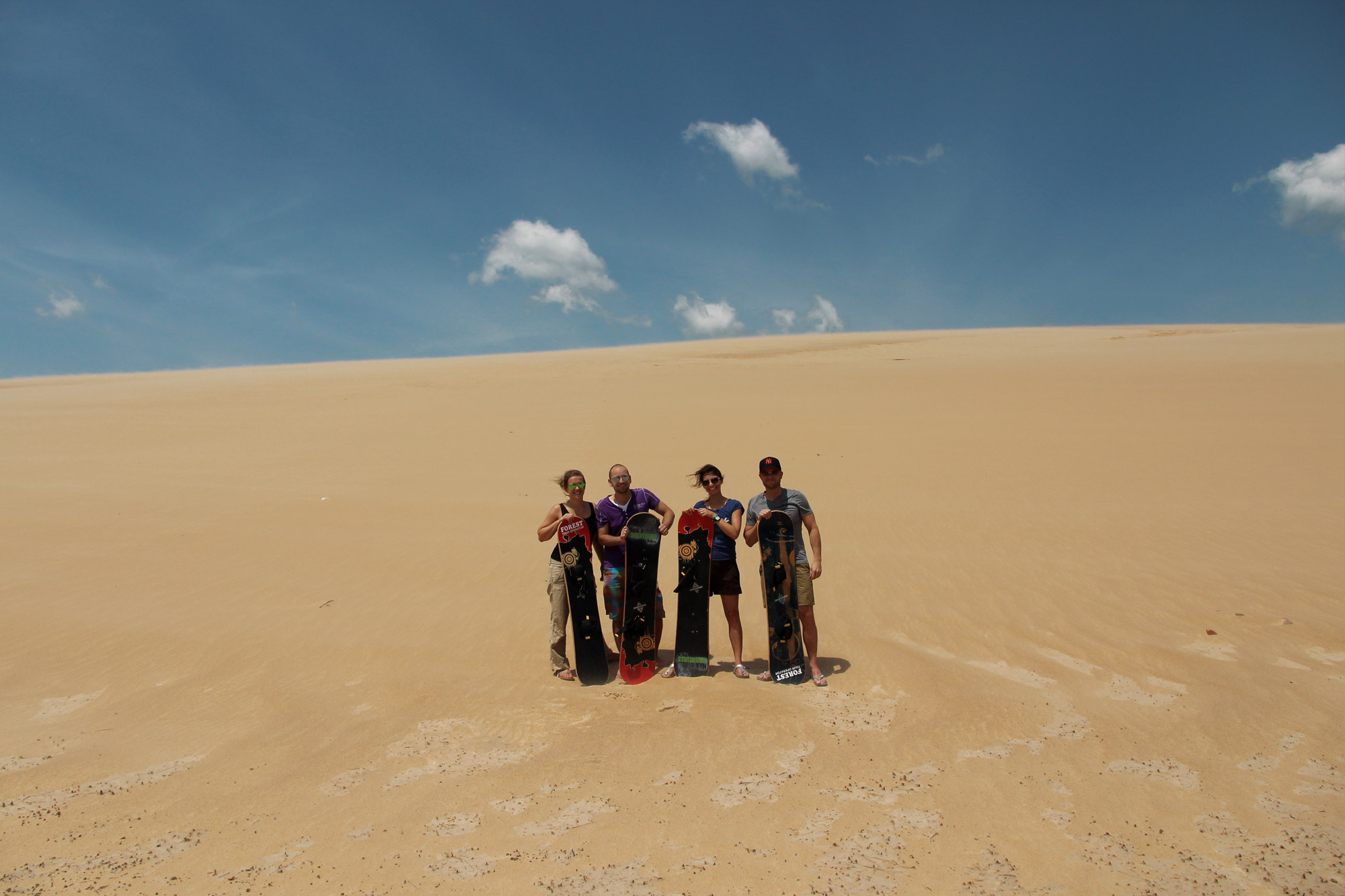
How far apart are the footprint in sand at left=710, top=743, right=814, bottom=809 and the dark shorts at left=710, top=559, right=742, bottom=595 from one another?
1.49m

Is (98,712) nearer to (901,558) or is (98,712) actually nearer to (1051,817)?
(1051,817)

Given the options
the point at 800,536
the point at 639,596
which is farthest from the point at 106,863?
the point at 800,536

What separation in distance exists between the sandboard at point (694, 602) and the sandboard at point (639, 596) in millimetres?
247

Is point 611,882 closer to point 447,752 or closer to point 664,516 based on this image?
point 447,752

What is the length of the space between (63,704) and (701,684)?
533 centimetres

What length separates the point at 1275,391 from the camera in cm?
1748

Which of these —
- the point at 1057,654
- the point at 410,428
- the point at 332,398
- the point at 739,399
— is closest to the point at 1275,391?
the point at 739,399

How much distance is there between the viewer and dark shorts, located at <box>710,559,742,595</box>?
17.8 feet

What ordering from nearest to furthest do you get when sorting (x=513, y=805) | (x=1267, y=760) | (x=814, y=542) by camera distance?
(x=513, y=805) → (x=1267, y=760) → (x=814, y=542)

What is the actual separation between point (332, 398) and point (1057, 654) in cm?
2360

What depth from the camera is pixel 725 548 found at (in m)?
5.46

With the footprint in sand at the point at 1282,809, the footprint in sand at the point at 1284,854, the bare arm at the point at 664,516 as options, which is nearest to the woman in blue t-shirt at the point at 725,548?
the bare arm at the point at 664,516

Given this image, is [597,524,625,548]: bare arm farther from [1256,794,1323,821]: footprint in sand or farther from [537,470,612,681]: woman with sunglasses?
[1256,794,1323,821]: footprint in sand

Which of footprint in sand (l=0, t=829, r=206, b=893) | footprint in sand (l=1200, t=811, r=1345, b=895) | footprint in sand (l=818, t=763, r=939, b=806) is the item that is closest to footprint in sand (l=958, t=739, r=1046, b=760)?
footprint in sand (l=818, t=763, r=939, b=806)
